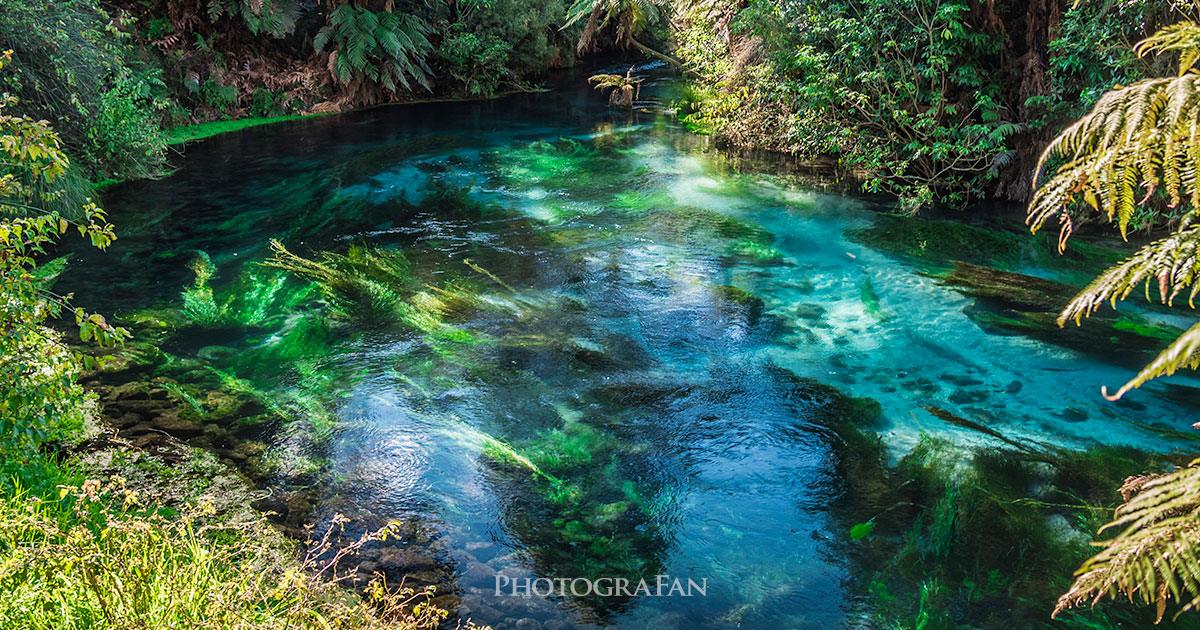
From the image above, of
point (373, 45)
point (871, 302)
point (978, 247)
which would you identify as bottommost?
point (871, 302)

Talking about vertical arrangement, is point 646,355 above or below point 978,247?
below

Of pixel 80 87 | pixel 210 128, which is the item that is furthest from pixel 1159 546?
pixel 210 128

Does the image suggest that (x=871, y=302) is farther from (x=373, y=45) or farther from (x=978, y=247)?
(x=373, y=45)

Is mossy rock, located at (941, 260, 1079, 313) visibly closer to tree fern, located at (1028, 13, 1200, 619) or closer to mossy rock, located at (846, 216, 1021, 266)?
mossy rock, located at (846, 216, 1021, 266)

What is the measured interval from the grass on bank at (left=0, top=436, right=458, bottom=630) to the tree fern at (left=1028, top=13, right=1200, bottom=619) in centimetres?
227

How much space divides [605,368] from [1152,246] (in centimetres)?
459

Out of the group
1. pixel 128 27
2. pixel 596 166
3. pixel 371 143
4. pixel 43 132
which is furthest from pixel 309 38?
pixel 43 132

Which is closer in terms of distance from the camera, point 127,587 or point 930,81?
point 127,587

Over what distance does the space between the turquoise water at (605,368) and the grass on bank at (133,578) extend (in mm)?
640

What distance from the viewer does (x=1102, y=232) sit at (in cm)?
880

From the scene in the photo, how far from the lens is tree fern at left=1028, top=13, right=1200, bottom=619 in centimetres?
Result: 137

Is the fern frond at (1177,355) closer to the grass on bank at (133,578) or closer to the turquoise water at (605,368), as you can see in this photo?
the grass on bank at (133,578)

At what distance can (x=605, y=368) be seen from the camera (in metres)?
6.11

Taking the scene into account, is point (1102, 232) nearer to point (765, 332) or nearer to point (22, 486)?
point (765, 332)
